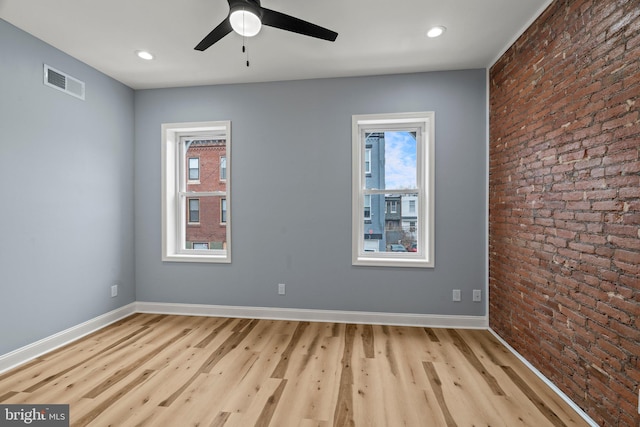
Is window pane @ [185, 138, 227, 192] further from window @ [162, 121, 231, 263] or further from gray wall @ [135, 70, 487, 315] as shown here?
gray wall @ [135, 70, 487, 315]

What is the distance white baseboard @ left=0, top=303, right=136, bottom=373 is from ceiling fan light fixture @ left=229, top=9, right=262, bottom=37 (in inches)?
121

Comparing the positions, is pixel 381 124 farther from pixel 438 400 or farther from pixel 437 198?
pixel 438 400

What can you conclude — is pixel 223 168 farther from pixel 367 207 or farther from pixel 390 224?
pixel 390 224

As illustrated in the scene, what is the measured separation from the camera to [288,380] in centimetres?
219

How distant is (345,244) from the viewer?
3328 millimetres

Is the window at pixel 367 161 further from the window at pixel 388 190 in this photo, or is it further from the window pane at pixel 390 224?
the window pane at pixel 390 224

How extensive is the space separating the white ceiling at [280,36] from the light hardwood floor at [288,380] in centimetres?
279

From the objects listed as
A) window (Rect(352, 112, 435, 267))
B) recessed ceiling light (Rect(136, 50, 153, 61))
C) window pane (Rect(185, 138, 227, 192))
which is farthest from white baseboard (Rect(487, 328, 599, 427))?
recessed ceiling light (Rect(136, 50, 153, 61))

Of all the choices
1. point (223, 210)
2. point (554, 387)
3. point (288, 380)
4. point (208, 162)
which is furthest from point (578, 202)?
point (208, 162)

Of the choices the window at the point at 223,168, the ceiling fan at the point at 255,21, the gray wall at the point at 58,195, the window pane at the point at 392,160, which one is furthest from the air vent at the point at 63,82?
the window pane at the point at 392,160

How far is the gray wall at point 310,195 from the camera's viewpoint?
3.15 metres

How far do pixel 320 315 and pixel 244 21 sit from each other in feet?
9.42

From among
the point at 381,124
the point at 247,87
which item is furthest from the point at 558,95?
the point at 247,87

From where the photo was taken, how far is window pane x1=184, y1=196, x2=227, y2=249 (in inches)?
148
